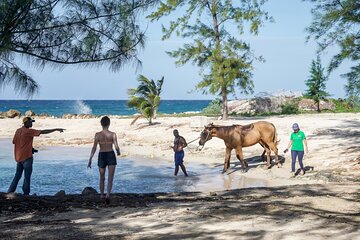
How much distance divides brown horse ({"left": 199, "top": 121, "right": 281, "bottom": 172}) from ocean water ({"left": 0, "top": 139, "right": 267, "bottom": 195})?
0.97 m

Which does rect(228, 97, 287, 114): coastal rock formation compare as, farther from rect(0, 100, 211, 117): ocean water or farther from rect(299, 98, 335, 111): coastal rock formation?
rect(0, 100, 211, 117): ocean water

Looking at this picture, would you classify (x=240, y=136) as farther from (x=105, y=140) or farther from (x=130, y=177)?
(x=105, y=140)

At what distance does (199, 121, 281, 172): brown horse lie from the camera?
16516 mm

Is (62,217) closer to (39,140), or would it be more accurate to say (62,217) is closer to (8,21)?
(8,21)

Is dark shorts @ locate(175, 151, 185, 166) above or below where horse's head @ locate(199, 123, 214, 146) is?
below

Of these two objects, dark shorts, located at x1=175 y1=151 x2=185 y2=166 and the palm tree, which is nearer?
dark shorts, located at x1=175 y1=151 x2=185 y2=166

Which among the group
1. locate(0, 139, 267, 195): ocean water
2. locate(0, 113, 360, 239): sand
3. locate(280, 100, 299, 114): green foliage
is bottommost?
locate(0, 139, 267, 195): ocean water

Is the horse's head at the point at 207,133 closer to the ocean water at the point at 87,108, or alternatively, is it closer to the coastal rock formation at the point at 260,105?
the coastal rock formation at the point at 260,105

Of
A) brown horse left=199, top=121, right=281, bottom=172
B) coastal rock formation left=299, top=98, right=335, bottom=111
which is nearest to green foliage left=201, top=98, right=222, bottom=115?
coastal rock formation left=299, top=98, right=335, bottom=111

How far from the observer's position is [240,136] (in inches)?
651

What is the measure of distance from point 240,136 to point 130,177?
13.7ft

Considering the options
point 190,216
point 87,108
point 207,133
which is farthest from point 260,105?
point 87,108

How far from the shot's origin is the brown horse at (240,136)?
54.2 ft

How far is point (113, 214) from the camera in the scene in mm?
8438
